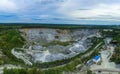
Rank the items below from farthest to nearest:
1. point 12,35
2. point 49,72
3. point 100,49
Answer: point 12,35
point 100,49
point 49,72

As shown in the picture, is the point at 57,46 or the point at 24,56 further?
the point at 57,46

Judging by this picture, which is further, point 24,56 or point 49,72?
point 24,56

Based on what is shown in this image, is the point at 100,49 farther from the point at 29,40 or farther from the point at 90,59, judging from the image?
the point at 29,40

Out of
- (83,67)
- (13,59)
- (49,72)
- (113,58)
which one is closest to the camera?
(49,72)

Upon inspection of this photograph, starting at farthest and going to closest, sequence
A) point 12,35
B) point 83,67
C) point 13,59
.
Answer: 1. point 12,35
2. point 13,59
3. point 83,67

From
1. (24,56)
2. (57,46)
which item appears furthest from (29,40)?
(24,56)

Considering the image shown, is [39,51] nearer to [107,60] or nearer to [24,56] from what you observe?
[24,56]

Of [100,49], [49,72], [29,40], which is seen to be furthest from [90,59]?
[29,40]

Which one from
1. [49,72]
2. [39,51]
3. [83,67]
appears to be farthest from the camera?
[39,51]
